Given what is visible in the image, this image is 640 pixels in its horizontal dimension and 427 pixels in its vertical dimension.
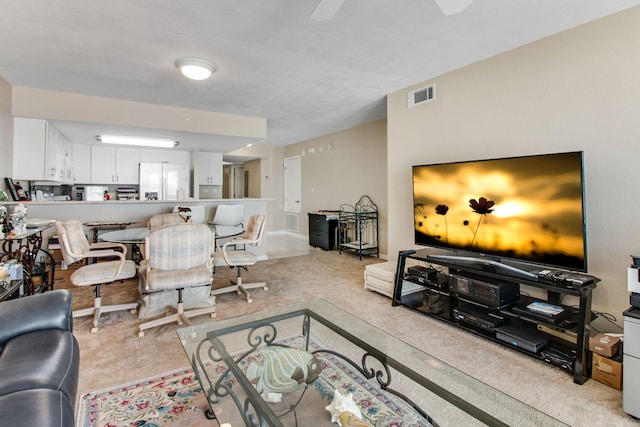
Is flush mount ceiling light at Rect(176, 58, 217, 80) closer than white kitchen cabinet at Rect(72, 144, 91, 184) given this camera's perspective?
Yes

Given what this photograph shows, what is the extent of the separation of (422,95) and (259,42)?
2.01 metres

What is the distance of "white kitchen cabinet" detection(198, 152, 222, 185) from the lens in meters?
7.42

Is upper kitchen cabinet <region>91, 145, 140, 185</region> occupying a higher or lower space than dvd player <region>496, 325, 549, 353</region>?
higher

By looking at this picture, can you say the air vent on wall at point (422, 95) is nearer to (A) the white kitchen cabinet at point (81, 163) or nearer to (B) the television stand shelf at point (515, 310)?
(B) the television stand shelf at point (515, 310)

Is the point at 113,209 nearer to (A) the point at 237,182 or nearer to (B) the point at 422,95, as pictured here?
(B) the point at 422,95

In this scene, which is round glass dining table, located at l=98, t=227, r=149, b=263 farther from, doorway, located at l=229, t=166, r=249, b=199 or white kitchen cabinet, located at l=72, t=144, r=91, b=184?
doorway, located at l=229, t=166, r=249, b=199

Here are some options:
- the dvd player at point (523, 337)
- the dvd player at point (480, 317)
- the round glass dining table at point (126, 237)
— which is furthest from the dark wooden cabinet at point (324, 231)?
the dvd player at point (523, 337)

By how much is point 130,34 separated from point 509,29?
3.12 metres

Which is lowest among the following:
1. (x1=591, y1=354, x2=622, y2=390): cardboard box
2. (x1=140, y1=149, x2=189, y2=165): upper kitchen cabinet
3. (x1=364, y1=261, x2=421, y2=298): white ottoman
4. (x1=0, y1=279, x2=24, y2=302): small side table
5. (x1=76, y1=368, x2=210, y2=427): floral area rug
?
(x1=76, y1=368, x2=210, y2=427): floral area rug

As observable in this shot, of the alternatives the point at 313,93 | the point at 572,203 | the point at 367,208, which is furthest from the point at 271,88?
the point at 572,203

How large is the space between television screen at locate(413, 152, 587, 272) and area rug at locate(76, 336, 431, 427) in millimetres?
1669

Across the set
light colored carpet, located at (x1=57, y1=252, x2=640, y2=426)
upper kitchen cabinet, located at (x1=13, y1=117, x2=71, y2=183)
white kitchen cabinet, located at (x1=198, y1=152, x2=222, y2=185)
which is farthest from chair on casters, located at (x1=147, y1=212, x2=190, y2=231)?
white kitchen cabinet, located at (x1=198, y1=152, x2=222, y2=185)

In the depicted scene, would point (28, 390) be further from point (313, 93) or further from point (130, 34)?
point (313, 93)

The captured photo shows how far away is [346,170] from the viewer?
6.65 m
